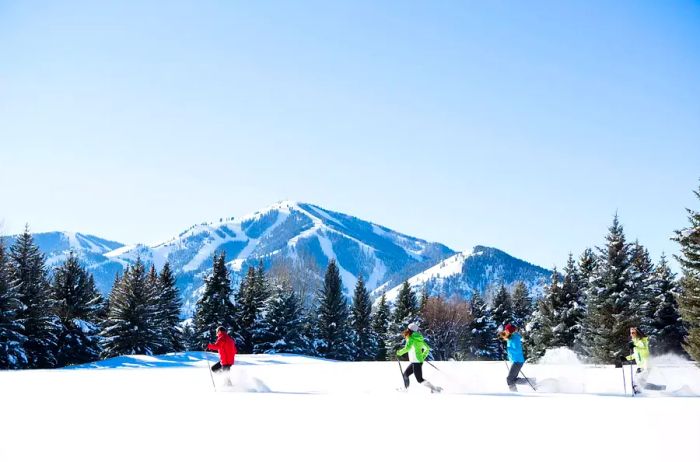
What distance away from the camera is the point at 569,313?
4278cm

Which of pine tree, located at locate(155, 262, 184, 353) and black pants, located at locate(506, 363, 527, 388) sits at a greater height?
pine tree, located at locate(155, 262, 184, 353)

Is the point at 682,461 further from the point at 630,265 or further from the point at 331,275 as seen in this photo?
the point at 331,275

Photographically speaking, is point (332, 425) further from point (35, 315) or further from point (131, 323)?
point (131, 323)

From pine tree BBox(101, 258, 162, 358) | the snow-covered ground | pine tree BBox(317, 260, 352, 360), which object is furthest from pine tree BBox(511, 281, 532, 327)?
the snow-covered ground

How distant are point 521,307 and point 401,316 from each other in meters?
17.7

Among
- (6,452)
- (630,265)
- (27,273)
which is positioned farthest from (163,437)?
(27,273)

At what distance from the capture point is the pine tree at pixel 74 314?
44.0 metres

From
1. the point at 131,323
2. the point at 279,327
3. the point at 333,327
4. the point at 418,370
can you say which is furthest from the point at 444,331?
the point at 418,370

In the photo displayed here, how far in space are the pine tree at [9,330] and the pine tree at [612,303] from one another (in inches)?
1303

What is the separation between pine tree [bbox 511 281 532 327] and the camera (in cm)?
6862

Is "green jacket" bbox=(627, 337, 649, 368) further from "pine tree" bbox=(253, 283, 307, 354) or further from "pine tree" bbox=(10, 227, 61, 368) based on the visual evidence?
"pine tree" bbox=(253, 283, 307, 354)

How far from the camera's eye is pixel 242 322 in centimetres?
5469

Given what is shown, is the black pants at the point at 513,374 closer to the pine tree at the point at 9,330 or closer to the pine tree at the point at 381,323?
the pine tree at the point at 9,330

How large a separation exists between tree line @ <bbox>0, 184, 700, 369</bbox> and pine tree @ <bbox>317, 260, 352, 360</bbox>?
0.10 m
